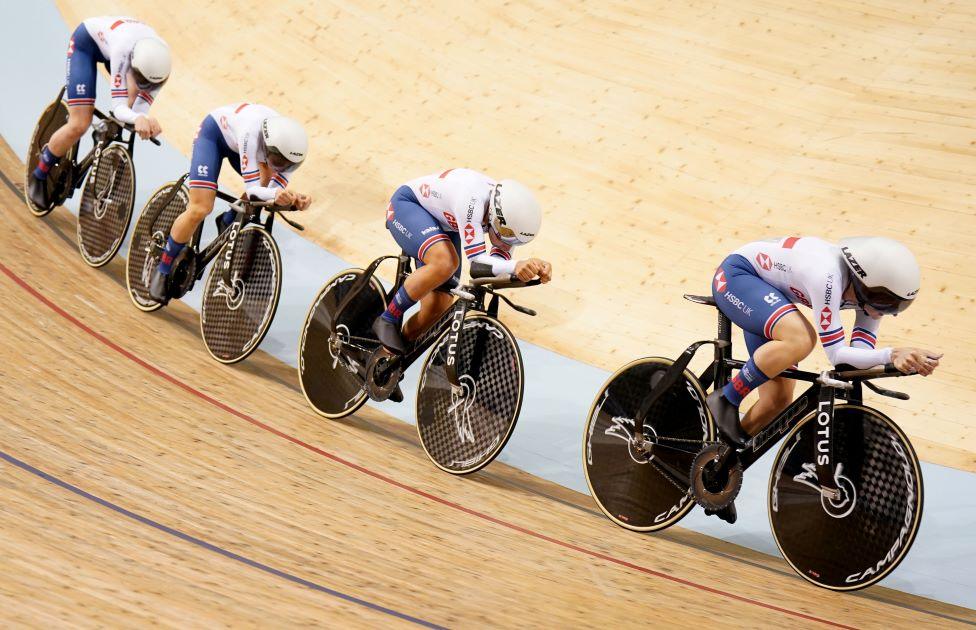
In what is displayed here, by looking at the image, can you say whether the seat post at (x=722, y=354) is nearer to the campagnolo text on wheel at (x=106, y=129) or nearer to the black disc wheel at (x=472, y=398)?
the black disc wheel at (x=472, y=398)

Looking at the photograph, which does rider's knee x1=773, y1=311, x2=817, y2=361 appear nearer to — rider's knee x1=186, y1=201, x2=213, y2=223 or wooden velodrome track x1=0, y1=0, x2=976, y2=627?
wooden velodrome track x1=0, y1=0, x2=976, y2=627

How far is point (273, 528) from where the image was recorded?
3281 mm

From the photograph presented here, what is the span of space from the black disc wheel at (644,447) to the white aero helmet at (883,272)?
0.75 metres

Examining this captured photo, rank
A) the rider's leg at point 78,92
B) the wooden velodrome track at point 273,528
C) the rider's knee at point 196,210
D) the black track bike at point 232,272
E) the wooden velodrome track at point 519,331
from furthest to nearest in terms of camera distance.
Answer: the rider's leg at point 78,92, the rider's knee at point 196,210, the black track bike at point 232,272, the wooden velodrome track at point 519,331, the wooden velodrome track at point 273,528

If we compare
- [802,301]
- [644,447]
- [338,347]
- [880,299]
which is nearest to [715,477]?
[644,447]

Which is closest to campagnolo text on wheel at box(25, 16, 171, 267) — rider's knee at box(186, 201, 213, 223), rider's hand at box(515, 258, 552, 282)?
rider's knee at box(186, 201, 213, 223)

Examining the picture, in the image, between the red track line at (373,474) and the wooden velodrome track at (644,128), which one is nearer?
the red track line at (373,474)

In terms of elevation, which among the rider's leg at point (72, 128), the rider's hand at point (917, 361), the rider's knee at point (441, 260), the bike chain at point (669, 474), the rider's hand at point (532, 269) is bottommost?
the rider's leg at point (72, 128)

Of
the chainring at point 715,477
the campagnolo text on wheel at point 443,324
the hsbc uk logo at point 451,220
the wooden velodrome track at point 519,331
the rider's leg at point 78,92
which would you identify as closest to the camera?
the wooden velodrome track at point 519,331

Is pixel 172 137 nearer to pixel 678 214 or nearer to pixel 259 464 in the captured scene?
pixel 678 214

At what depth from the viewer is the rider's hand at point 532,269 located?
372cm

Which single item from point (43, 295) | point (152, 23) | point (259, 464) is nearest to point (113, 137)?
point (43, 295)

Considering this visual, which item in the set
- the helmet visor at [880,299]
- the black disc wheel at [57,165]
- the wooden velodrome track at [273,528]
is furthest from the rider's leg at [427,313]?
the black disc wheel at [57,165]

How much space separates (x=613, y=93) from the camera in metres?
7.32
